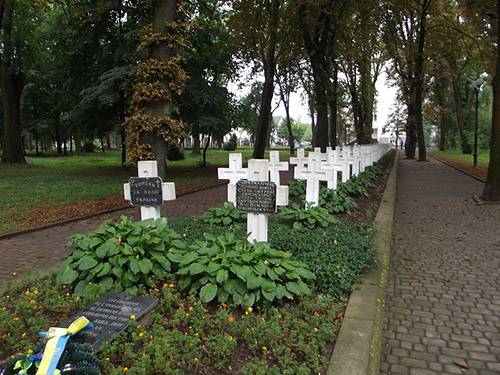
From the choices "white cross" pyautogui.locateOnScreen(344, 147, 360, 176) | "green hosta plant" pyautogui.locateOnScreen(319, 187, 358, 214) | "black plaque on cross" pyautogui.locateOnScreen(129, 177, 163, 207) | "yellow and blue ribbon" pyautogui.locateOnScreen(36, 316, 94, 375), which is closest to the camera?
"yellow and blue ribbon" pyautogui.locateOnScreen(36, 316, 94, 375)

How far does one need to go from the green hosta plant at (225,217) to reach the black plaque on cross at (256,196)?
173 centimetres

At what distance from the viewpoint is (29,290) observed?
154 inches

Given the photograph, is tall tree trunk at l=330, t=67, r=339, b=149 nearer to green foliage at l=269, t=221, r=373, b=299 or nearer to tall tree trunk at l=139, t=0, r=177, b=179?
tall tree trunk at l=139, t=0, r=177, b=179

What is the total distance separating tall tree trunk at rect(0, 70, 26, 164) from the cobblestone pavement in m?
21.9

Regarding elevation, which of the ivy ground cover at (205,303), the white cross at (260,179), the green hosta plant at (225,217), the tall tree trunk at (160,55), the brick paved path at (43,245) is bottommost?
the brick paved path at (43,245)

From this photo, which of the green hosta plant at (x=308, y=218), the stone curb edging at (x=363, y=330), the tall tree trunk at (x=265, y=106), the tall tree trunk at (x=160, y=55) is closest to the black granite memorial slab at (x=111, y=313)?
the stone curb edging at (x=363, y=330)

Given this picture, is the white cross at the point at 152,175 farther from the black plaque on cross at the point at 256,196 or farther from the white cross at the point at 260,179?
the white cross at the point at 260,179

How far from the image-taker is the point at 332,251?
4.81 meters

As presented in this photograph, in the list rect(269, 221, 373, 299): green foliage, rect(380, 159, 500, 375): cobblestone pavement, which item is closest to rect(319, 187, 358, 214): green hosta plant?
rect(380, 159, 500, 375): cobblestone pavement

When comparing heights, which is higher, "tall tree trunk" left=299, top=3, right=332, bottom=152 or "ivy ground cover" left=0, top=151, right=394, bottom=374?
"tall tree trunk" left=299, top=3, right=332, bottom=152

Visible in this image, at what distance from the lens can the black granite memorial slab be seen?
9.18ft

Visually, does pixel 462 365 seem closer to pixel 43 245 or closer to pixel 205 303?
pixel 205 303

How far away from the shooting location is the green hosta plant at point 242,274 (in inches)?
136

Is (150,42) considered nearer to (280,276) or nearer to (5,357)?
(280,276)
